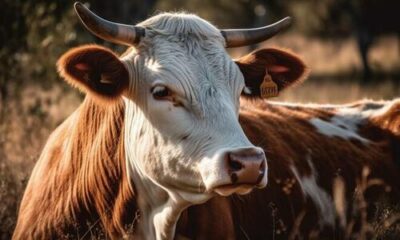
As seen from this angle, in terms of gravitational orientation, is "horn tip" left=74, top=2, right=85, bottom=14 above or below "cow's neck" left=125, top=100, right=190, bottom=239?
above

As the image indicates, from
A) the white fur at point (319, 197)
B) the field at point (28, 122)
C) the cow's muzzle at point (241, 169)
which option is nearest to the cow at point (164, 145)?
the cow's muzzle at point (241, 169)

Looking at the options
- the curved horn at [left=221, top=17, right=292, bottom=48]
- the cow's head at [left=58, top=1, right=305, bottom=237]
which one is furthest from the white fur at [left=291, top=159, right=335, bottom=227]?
the cow's head at [left=58, top=1, right=305, bottom=237]

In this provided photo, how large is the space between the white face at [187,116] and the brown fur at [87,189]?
0.62ft

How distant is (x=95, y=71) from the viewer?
4.84 meters

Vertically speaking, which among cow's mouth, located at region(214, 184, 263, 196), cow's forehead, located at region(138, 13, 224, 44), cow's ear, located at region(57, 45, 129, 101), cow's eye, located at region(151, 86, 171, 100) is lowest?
cow's mouth, located at region(214, 184, 263, 196)

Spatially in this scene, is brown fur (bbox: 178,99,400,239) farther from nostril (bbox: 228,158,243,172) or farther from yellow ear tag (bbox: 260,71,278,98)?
nostril (bbox: 228,158,243,172)

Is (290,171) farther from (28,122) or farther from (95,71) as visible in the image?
(28,122)

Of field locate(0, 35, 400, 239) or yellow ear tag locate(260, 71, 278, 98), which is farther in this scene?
field locate(0, 35, 400, 239)

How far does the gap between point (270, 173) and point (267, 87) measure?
3.02 feet

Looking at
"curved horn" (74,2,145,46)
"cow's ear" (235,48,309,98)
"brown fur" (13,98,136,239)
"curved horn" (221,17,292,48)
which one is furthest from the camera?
"cow's ear" (235,48,309,98)

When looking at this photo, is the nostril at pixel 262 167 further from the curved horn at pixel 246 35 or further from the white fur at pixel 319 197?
the white fur at pixel 319 197

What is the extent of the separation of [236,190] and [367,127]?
352 centimetres

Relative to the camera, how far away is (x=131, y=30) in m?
4.89

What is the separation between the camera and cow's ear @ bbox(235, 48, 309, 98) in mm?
5383
